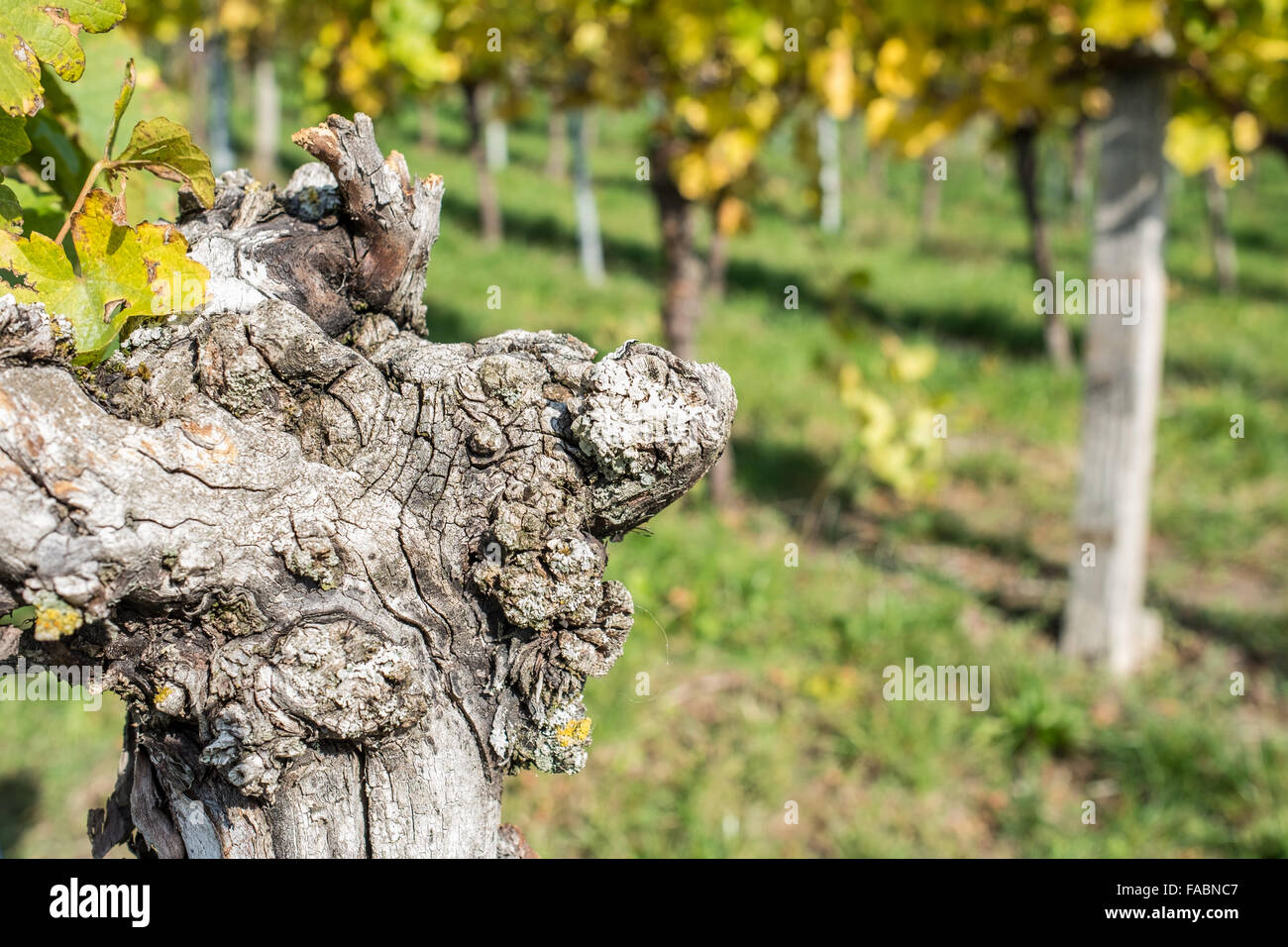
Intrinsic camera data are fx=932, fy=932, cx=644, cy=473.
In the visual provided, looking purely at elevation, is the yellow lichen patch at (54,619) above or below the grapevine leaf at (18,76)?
below

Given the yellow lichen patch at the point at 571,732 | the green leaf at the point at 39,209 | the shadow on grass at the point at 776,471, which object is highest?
the shadow on grass at the point at 776,471

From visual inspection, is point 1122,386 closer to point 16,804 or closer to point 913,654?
point 913,654

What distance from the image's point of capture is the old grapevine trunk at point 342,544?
0.90m

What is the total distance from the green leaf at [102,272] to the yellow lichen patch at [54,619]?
0.26m

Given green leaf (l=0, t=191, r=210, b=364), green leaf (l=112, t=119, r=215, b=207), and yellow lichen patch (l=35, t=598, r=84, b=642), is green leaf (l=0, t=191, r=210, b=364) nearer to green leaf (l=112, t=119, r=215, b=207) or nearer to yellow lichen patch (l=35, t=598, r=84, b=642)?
green leaf (l=112, t=119, r=215, b=207)

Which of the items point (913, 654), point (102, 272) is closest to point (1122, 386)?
point (913, 654)

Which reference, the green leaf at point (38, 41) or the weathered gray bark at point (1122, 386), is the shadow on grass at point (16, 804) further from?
the weathered gray bark at point (1122, 386)

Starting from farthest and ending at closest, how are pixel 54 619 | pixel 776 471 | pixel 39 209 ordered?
pixel 776 471
pixel 39 209
pixel 54 619

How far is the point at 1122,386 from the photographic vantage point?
13.9 ft

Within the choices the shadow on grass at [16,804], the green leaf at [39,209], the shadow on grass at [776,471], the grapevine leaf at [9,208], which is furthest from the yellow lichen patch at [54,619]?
the shadow on grass at [776,471]

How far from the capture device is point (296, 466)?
0.98 meters

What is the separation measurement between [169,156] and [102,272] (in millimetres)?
146

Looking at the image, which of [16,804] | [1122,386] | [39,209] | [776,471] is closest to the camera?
[39,209]
